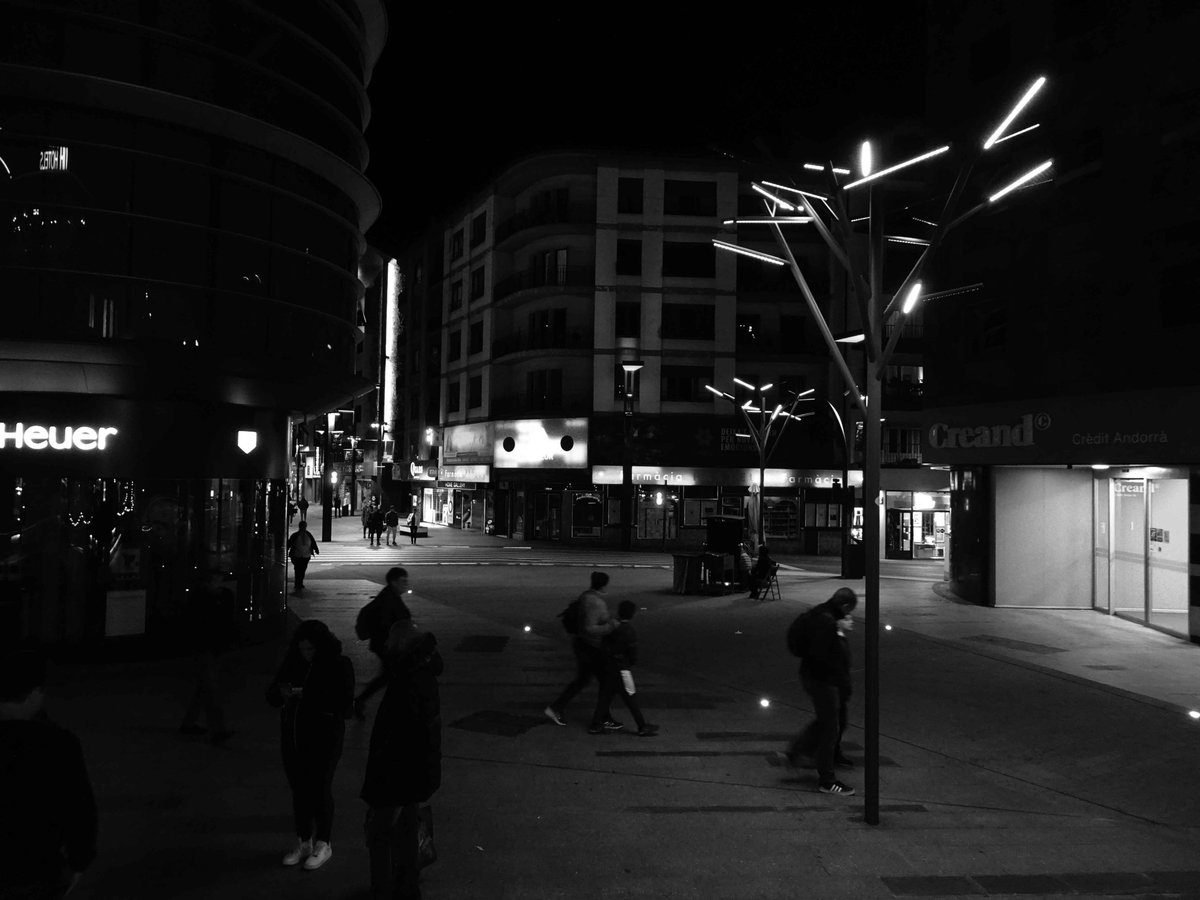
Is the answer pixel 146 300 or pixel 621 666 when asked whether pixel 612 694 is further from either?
pixel 146 300

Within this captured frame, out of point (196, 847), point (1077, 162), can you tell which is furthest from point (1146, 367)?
point (196, 847)

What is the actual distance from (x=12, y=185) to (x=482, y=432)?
34936 millimetres

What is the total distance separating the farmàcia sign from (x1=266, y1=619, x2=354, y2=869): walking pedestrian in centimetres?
816

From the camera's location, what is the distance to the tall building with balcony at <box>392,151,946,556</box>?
1608 inches

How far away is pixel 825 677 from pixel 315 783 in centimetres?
451

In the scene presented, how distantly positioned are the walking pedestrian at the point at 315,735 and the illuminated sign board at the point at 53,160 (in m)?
9.42

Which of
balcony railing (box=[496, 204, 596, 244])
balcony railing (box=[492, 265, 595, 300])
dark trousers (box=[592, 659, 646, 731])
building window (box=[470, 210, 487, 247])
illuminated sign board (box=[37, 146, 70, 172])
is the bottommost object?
dark trousers (box=[592, 659, 646, 731])

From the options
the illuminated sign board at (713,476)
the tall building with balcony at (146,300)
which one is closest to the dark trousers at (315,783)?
the tall building with balcony at (146,300)

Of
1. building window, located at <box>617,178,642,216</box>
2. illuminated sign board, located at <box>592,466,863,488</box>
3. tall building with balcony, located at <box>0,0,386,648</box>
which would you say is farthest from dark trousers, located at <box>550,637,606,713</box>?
building window, located at <box>617,178,642,216</box>

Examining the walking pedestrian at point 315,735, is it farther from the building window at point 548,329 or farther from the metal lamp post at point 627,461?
the building window at point 548,329

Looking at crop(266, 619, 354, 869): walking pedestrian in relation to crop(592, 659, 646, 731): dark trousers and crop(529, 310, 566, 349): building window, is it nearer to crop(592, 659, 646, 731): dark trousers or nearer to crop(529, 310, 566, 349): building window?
crop(592, 659, 646, 731): dark trousers

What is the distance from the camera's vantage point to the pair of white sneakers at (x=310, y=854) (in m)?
6.07

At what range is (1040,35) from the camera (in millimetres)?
18656

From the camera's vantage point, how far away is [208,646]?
9.02 meters
